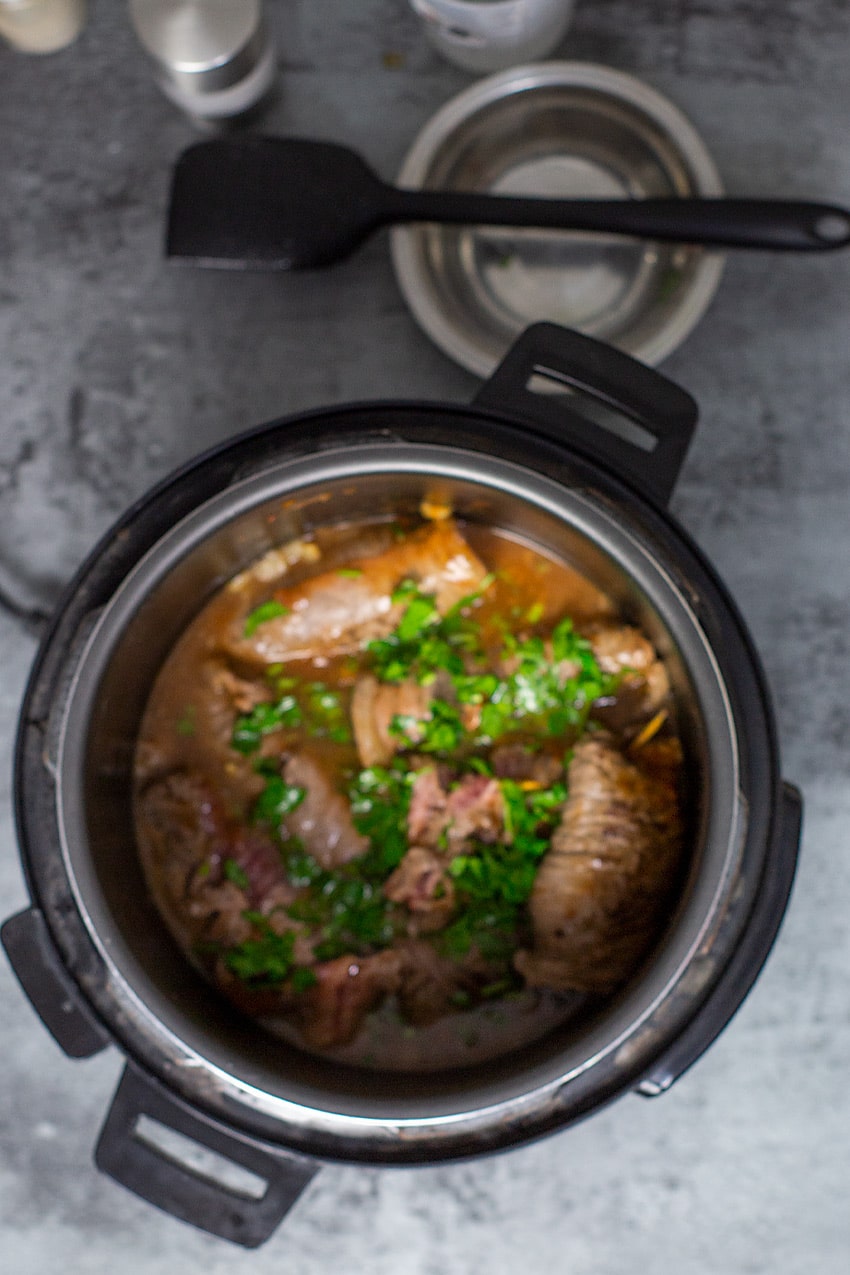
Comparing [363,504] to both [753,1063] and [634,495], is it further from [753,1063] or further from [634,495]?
[753,1063]

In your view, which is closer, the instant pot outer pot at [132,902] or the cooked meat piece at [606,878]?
the instant pot outer pot at [132,902]

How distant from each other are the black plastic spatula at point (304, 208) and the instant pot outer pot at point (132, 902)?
1.24 ft

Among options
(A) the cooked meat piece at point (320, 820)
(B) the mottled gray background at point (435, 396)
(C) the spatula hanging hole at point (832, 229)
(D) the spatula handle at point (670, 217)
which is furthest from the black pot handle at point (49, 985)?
(C) the spatula hanging hole at point (832, 229)

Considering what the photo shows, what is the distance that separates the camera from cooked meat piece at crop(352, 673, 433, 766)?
4.86 feet

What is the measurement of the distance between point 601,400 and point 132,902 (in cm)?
93

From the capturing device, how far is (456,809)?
1461 millimetres

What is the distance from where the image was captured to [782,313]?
1.74 m

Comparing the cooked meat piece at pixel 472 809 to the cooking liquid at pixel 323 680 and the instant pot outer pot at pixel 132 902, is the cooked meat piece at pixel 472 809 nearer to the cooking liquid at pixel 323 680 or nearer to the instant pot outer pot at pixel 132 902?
the cooking liquid at pixel 323 680

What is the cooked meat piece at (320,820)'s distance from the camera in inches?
58.6

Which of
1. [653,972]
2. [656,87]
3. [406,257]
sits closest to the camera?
[653,972]

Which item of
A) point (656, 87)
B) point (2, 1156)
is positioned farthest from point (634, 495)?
point (2, 1156)

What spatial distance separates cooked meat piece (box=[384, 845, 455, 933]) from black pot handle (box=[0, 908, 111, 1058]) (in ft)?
1.42

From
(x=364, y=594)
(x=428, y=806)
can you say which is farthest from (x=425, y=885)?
(x=364, y=594)

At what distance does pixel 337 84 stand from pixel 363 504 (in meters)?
0.84
